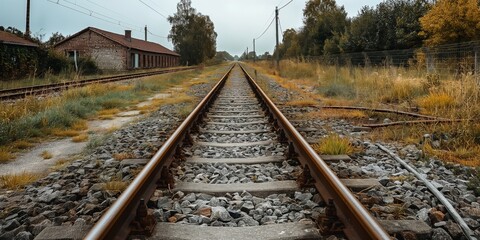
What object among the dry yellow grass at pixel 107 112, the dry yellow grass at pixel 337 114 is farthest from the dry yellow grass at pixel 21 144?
the dry yellow grass at pixel 337 114

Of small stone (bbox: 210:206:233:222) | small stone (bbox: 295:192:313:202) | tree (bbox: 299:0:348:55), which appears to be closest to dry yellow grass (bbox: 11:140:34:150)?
small stone (bbox: 210:206:233:222)

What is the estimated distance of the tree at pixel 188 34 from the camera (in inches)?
2579

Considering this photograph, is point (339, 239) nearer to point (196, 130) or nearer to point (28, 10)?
point (196, 130)

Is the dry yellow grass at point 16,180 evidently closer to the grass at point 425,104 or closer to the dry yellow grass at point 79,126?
the dry yellow grass at point 79,126

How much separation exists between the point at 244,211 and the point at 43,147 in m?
3.69

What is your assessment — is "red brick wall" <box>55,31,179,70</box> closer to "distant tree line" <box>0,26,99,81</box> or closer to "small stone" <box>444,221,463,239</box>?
"distant tree line" <box>0,26,99,81</box>

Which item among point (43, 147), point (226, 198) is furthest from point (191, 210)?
point (43, 147)

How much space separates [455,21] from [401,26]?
6.55 m

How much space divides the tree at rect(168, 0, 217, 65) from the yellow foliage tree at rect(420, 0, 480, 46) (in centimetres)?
4955

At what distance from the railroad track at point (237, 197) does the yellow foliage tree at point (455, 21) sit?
15855 mm

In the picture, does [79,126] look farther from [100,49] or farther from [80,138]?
[100,49]

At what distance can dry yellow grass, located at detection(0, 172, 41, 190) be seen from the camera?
11.1 feet

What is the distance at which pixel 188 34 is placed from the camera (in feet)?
217

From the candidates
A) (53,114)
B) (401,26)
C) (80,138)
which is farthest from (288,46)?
(80,138)
